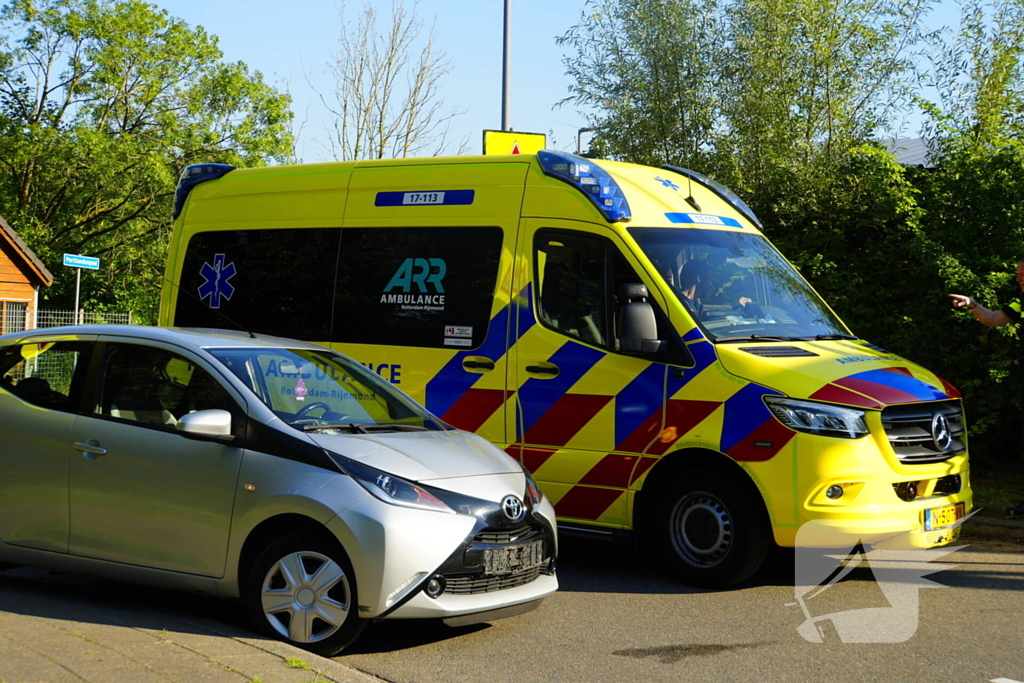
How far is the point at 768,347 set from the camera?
266 inches

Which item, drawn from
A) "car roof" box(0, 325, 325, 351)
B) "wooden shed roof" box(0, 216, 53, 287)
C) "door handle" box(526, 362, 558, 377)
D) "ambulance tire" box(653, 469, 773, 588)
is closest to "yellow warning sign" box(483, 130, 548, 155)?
"door handle" box(526, 362, 558, 377)

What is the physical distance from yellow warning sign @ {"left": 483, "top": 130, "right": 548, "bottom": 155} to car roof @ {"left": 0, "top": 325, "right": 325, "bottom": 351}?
22.1 ft

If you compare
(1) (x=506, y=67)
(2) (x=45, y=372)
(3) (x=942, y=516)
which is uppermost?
(1) (x=506, y=67)

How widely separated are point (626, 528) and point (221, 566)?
106 inches

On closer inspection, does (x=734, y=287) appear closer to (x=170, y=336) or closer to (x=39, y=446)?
(x=170, y=336)

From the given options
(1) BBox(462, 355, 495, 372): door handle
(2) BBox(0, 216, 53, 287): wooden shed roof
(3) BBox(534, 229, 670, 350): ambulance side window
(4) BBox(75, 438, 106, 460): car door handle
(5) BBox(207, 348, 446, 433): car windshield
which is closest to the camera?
(5) BBox(207, 348, 446, 433): car windshield

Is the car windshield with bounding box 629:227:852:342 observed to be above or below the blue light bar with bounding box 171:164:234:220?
below

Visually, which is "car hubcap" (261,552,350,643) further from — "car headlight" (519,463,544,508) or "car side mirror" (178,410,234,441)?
"car headlight" (519,463,544,508)

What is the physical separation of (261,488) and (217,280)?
4140 mm

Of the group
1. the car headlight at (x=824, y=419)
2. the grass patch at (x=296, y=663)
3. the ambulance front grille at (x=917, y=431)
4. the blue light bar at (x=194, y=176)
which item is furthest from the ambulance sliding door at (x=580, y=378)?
the blue light bar at (x=194, y=176)

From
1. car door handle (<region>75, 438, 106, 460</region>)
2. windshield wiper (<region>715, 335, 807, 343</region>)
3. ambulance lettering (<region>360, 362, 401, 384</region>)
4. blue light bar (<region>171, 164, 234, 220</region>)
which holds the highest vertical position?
blue light bar (<region>171, 164, 234, 220</region>)

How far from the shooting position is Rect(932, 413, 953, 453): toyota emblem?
661cm

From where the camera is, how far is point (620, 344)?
269 inches
